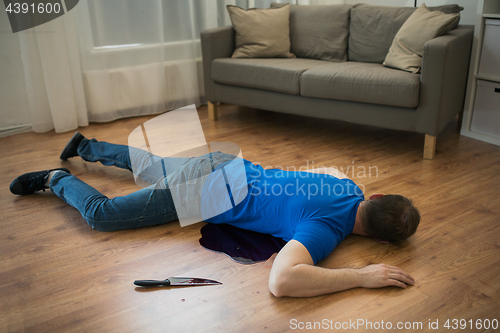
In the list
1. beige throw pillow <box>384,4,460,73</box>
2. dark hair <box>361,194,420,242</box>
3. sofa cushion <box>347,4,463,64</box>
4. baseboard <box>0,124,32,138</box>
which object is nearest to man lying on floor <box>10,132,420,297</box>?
dark hair <box>361,194,420,242</box>

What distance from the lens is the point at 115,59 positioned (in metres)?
3.36

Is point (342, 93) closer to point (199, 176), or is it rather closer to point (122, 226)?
point (199, 176)

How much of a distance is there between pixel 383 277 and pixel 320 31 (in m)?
2.38

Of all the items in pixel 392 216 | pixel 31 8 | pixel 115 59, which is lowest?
pixel 392 216

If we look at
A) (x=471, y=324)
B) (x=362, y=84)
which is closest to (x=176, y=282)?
(x=471, y=324)

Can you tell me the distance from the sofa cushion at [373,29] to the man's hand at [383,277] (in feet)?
6.71

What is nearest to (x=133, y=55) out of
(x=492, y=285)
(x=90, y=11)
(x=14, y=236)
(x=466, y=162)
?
(x=90, y=11)

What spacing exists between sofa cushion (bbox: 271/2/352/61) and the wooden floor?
1155 millimetres

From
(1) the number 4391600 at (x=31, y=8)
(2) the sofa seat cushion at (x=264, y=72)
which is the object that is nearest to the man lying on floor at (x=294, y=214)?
(2) the sofa seat cushion at (x=264, y=72)

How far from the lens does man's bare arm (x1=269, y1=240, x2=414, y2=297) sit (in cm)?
131

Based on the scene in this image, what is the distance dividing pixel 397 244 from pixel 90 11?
2801mm

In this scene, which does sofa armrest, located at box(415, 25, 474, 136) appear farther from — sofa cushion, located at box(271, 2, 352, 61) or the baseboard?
the baseboard

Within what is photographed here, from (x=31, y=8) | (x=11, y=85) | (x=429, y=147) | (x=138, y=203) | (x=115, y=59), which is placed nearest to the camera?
(x=138, y=203)

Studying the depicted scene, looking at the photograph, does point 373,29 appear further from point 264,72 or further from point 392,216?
point 392,216
